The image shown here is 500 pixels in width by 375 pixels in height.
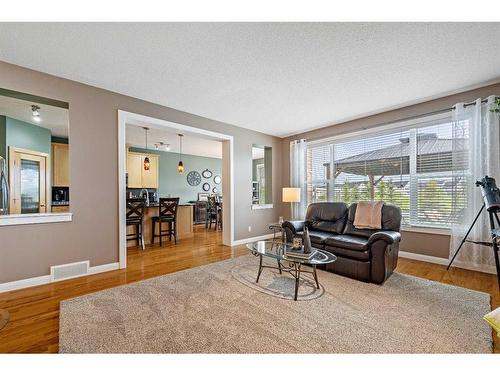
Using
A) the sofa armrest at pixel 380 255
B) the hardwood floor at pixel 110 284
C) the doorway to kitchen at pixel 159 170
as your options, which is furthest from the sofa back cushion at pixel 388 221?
the doorway to kitchen at pixel 159 170

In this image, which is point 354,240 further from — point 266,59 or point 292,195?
point 266,59

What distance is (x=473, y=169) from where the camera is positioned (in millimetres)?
3135

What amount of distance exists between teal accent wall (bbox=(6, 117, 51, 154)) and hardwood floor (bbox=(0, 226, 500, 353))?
10.5ft

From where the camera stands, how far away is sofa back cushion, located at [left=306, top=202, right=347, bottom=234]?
3709mm

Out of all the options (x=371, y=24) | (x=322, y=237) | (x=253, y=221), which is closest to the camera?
(x=371, y=24)

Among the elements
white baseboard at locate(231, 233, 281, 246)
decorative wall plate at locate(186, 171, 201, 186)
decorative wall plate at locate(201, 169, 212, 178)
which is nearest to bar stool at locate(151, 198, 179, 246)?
white baseboard at locate(231, 233, 281, 246)

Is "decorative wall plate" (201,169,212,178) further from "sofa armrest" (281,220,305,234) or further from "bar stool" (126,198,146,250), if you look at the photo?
"sofa armrest" (281,220,305,234)

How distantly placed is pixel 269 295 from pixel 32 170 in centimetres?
568

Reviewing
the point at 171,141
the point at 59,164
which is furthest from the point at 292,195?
the point at 59,164

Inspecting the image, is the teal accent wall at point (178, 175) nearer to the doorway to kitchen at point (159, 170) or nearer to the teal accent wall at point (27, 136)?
the doorway to kitchen at point (159, 170)

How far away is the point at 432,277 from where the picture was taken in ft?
9.66

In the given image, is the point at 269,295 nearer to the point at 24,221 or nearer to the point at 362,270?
the point at 362,270
